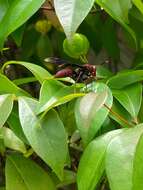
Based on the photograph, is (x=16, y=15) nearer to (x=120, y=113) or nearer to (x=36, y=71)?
(x=36, y=71)

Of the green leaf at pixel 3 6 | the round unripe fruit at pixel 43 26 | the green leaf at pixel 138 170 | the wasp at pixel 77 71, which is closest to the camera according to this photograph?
the green leaf at pixel 138 170

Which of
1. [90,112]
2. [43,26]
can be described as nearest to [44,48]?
[43,26]

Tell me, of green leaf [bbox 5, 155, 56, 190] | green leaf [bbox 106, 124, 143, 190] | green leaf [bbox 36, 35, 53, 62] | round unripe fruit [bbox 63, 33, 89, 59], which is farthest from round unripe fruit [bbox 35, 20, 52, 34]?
green leaf [bbox 106, 124, 143, 190]

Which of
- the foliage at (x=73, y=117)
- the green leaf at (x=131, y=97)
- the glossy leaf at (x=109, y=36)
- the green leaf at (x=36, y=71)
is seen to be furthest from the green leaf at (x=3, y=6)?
the glossy leaf at (x=109, y=36)

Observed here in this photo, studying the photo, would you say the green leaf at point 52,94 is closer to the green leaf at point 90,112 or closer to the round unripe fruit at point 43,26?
the green leaf at point 90,112

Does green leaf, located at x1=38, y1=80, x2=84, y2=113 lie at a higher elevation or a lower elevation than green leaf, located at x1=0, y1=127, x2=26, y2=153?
higher

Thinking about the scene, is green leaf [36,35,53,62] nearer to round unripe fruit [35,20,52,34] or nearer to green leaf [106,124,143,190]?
round unripe fruit [35,20,52,34]
